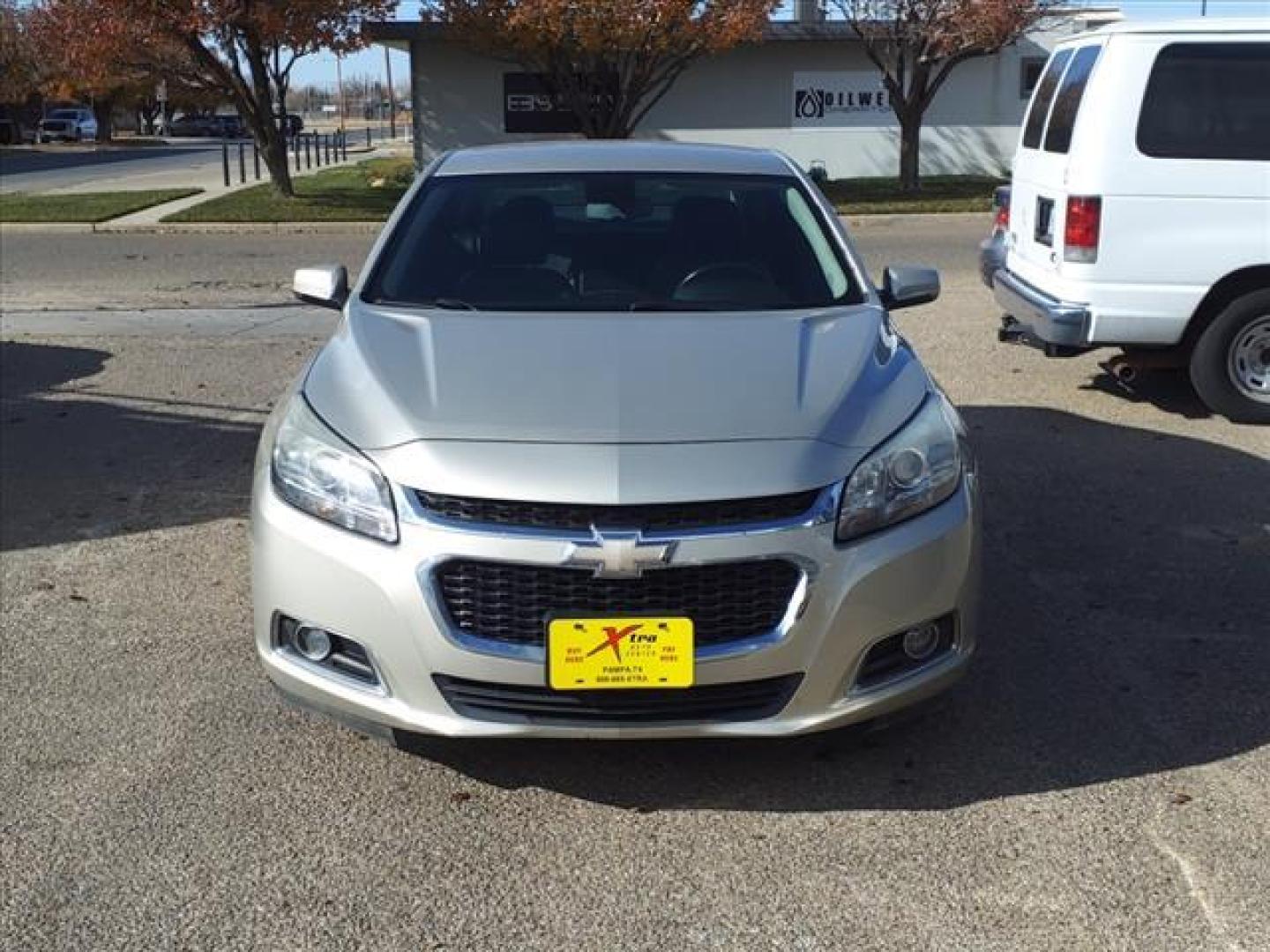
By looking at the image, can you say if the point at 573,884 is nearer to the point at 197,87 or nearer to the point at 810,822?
the point at 810,822

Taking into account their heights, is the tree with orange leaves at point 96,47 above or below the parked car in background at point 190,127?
above

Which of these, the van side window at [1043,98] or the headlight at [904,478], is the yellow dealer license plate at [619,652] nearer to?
the headlight at [904,478]

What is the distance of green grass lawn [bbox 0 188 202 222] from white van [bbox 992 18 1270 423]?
56.0ft

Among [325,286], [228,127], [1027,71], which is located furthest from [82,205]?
[228,127]

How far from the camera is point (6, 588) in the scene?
5.13 m

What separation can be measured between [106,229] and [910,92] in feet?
43.8

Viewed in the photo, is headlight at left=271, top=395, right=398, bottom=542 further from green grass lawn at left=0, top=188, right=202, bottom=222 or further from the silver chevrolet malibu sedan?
green grass lawn at left=0, top=188, right=202, bottom=222

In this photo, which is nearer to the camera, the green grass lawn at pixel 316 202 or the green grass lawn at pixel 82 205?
the green grass lawn at pixel 316 202

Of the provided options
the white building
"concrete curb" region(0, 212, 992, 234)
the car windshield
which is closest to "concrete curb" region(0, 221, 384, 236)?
"concrete curb" region(0, 212, 992, 234)

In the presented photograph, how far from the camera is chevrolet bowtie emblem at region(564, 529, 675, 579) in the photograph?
317 cm

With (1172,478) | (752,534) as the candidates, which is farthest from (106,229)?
(752,534)

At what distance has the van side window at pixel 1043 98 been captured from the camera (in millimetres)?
8109

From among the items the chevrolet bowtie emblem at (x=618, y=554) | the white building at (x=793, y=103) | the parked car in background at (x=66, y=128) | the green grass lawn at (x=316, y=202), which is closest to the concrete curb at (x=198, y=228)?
the green grass lawn at (x=316, y=202)

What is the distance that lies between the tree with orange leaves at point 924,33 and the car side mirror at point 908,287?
696 inches
